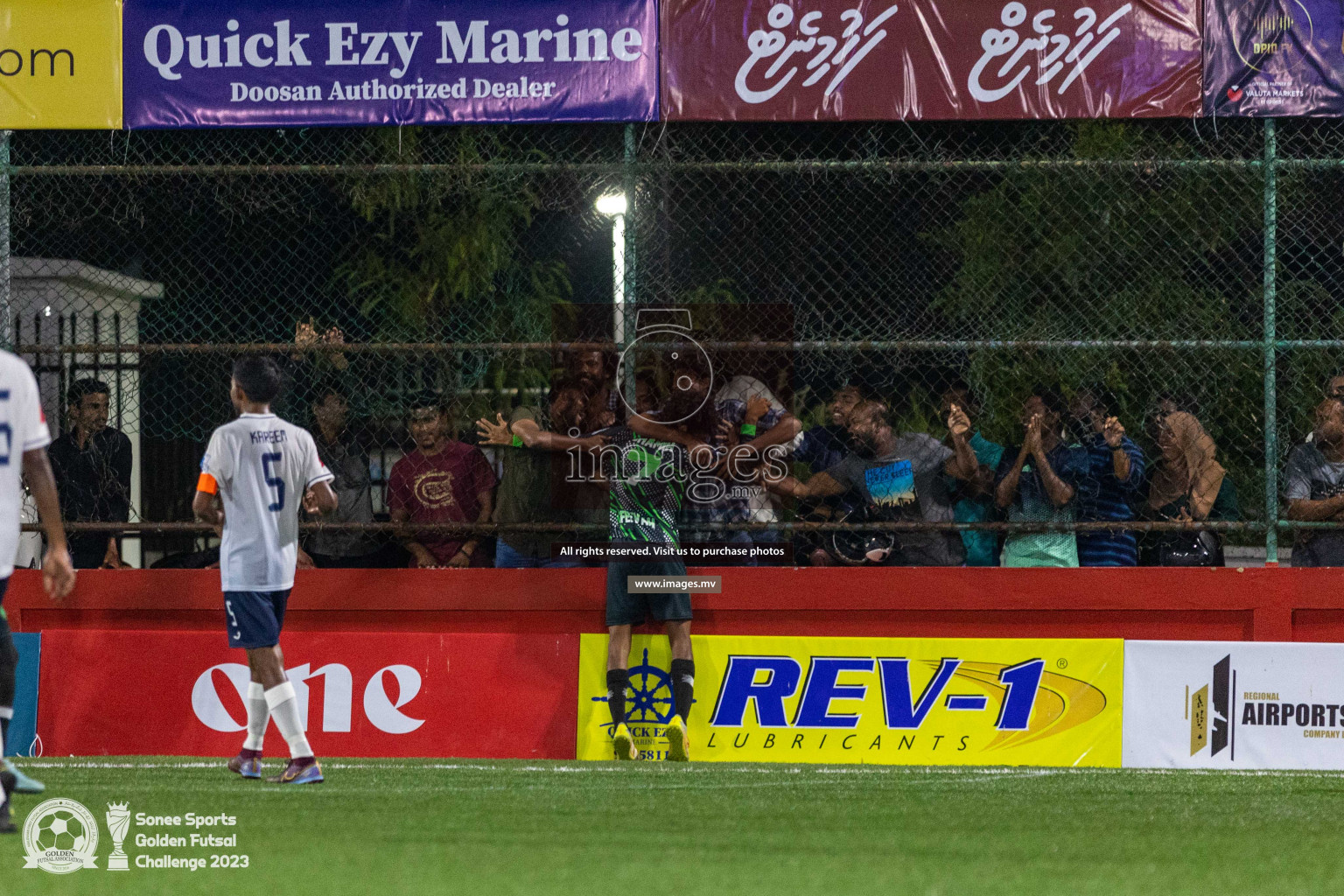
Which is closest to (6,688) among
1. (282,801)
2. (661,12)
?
(282,801)

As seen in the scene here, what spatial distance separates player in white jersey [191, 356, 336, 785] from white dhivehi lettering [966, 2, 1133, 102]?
4523 mm

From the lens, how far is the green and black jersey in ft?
30.4

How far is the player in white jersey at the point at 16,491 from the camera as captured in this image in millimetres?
5445

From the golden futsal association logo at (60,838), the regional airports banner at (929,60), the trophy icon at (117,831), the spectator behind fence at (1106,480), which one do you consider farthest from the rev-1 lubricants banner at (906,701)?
the golden futsal association logo at (60,838)

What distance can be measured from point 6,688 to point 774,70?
563 cm

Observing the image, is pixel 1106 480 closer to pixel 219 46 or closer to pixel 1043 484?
pixel 1043 484

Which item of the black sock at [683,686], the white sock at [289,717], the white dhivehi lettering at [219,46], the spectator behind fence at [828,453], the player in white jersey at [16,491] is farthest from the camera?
the white dhivehi lettering at [219,46]

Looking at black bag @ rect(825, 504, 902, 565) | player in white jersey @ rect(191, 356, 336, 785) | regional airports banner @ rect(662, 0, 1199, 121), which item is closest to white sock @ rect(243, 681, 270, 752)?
player in white jersey @ rect(191, 356, 336, 785)

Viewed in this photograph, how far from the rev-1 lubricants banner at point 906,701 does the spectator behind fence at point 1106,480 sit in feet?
1.89

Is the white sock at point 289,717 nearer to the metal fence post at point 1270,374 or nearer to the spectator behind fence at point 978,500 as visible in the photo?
the spectator behind fence at point 978,500

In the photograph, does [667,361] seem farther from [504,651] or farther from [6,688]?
[6,688]

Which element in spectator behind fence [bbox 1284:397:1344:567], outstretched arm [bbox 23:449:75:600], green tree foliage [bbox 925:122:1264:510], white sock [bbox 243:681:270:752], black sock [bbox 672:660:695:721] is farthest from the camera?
green tree foliage [bbox 925:122:1264:510]

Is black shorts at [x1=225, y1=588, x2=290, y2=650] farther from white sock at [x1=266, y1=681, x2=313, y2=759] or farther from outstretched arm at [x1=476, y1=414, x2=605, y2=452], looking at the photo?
outstretched arm at [x1=476, y1=414, x2=605, y2=452]

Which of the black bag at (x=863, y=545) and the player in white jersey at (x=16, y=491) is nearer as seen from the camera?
the player in white jersey at (x=16, y=491)
